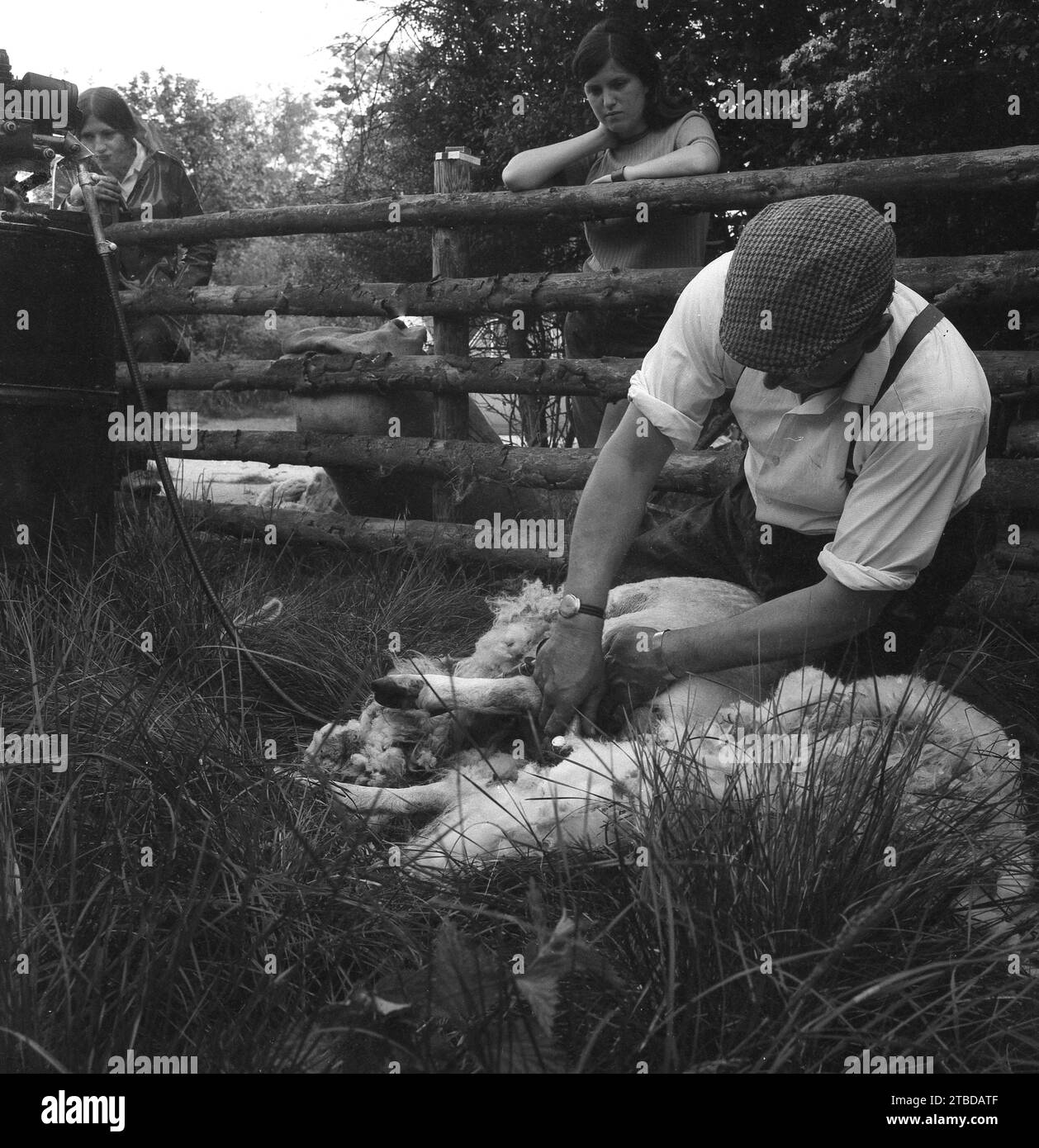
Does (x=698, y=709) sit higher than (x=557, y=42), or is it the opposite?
(x=557, y=42)

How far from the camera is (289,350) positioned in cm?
518

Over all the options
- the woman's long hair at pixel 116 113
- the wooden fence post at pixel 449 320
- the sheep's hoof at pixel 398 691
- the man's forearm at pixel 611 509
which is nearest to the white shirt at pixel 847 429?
the man's forearm at pixel 611 509

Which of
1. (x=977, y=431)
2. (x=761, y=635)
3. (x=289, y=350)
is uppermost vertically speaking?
(x=289, y=350)

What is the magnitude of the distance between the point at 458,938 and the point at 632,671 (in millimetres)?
1144

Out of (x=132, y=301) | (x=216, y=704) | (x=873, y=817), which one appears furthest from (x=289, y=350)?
(x=873, y=817)

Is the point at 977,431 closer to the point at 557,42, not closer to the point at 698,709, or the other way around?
the point at 698,709

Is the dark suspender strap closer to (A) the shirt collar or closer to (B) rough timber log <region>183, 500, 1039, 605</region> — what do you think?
(B) rough timber log <region>183, 500, 1039, 605</region>

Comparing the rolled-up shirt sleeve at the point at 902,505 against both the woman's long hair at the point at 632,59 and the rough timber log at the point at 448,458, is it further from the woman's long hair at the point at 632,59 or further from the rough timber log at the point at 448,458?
the woman's long hair at the point at 632,59

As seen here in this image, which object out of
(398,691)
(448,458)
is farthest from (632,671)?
(448,458)

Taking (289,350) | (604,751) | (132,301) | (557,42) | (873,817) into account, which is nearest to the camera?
(873,817)

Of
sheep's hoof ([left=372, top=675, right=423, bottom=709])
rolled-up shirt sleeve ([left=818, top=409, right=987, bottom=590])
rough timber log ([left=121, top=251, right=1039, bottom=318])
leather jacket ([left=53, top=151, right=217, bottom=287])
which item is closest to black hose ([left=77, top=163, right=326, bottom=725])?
sheep's hoof ([left=372, top=675, right=423, bottom=709])

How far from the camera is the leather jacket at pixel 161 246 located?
5684 mm

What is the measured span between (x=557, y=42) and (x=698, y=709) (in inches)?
224

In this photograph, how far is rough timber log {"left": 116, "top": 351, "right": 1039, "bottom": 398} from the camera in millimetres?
3768
